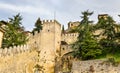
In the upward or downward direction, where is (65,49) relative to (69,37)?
downward

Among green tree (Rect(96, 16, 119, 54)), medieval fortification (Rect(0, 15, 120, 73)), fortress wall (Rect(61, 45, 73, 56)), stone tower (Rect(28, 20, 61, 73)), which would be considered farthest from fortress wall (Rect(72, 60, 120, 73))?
fortress wall (Rect(61, 45, 73, 56))

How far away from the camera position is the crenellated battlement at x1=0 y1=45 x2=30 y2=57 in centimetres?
3862

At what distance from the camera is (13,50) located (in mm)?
39125

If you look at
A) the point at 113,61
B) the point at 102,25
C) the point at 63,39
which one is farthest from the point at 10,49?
the point at 113,61

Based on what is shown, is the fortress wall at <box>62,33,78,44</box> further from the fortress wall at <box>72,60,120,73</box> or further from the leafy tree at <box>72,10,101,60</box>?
the fortress wall at <box>72,60,120,73</box>

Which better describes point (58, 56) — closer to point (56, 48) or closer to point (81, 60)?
point (56, 48)

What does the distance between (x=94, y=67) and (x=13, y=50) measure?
43.5ft

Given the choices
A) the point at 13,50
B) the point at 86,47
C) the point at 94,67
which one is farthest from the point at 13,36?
the point at 94,67

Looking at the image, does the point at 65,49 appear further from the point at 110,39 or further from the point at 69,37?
the point at 69,37

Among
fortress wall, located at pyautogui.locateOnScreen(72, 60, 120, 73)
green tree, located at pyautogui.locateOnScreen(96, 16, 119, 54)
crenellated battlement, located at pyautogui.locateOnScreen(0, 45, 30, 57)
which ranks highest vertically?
green tree, located at pyautogui.locateOnScreen(96, 16, 119, 54)

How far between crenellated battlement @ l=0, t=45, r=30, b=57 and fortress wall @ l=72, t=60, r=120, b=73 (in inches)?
396

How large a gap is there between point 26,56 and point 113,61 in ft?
41.1

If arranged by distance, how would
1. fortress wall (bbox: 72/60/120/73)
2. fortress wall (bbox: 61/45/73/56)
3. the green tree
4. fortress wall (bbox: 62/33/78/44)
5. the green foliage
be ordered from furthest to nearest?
fortress wall (bbox: 62/33/78/44) → the green foliage → fortress wall (bbox: 61/45/73/56) → the green tree → fortress wall (bbox: 72/60/120/73)

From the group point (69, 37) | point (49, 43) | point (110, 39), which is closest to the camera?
point (110, 39)
